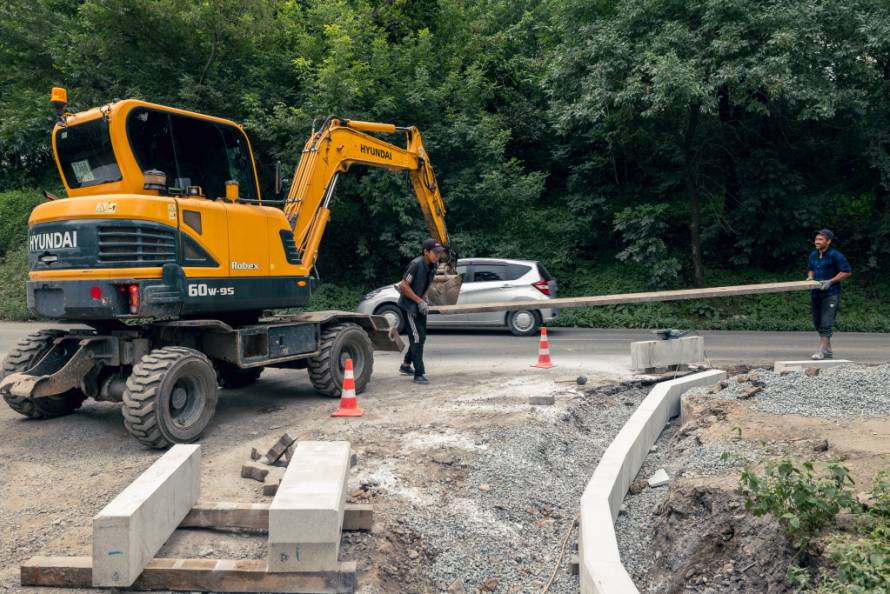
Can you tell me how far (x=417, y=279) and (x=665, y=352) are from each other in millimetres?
3724

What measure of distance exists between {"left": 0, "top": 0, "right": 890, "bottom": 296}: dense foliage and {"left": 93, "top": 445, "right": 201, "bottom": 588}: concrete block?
46.8 ft

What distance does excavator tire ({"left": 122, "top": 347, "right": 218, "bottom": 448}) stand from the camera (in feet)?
21.4

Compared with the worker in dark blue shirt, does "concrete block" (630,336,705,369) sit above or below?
below

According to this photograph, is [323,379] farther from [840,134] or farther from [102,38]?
[840,134]

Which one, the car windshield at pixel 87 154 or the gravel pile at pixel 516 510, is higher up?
the car windshield at pixel 87 154

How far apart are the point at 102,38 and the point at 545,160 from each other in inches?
545

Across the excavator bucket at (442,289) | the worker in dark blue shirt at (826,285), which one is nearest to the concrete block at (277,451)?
the excavator bucket at (442,289)

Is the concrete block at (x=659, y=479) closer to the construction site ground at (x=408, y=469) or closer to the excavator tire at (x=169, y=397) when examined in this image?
the construction site ground at (x=408, y=469)

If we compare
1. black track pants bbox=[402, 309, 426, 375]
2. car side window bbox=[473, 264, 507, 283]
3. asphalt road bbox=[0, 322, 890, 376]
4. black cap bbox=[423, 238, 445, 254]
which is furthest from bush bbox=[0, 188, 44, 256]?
black cap bbox=[423, 238, 445, 254]

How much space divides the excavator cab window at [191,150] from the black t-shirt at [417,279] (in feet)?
7.91

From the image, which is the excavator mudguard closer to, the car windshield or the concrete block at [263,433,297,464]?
the car windshield

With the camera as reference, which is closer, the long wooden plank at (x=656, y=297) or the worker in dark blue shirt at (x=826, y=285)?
the long wooden plank at (x=656, y=297)

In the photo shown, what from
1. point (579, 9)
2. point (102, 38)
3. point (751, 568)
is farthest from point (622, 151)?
point (751, 568)

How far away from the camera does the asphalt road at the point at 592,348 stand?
11.6m
